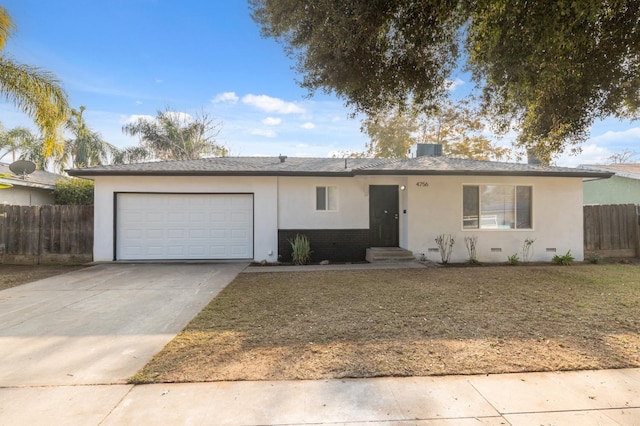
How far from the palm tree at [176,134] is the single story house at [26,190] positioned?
1018 cm

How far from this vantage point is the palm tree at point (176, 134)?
24625mm

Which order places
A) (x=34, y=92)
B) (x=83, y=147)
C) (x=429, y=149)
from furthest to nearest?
1. (x=83, y=147)
2. (x=429, y=149)
3. (x=34, y=92)

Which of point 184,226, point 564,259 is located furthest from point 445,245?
point 184,226

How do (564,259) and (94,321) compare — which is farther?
(564,259)

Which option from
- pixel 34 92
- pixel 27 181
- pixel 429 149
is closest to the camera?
pixel 34 92

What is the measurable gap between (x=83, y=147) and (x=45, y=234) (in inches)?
519

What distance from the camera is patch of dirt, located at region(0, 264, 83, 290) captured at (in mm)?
7797

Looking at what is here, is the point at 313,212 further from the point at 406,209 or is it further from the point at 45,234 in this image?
the point at 45,234

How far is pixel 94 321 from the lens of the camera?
16.1 ft

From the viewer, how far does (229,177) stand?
34.4 ft

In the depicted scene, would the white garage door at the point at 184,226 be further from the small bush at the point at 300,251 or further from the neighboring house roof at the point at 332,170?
the small bush at the point at 300,251

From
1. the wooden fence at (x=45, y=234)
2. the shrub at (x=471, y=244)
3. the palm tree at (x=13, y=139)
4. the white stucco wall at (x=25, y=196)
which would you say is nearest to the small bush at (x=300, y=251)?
the shrub at (x=471, y=244)

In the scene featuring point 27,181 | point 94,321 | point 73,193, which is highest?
point 27,181

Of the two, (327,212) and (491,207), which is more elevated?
(491,207)
